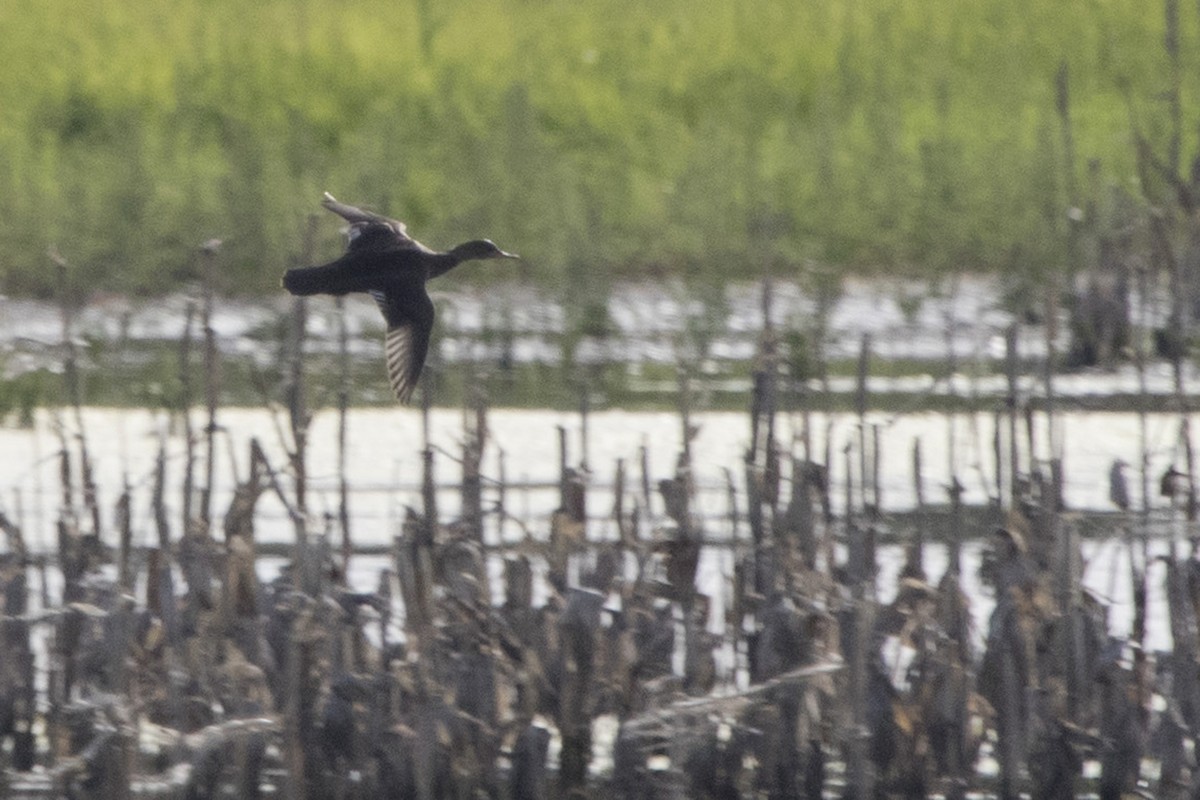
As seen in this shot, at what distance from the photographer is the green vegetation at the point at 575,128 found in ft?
39.7

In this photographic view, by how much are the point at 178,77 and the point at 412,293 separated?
1023 cm

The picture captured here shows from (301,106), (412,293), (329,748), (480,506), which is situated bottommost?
(329,748)

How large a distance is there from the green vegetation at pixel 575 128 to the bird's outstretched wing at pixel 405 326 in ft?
20.4

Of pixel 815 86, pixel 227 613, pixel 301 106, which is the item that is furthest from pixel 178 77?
pixel 227 613

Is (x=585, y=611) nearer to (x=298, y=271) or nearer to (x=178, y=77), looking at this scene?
(x=298, y=271)

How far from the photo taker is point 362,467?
8.85 metres

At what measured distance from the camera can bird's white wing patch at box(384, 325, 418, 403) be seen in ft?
16.2

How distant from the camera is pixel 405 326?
506cm

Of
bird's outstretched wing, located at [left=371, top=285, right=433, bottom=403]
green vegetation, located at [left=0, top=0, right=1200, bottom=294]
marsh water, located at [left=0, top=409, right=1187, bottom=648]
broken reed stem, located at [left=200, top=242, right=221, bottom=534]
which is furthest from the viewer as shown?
green vegetation, located at [left=0, top=0, right=1200, bottom=294]

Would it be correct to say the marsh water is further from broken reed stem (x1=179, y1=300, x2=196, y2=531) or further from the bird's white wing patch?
the bird's white wing patch

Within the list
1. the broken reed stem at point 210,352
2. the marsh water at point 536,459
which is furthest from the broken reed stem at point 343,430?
the marsh water at point 536,459

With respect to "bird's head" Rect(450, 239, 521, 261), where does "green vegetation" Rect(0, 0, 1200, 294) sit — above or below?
above

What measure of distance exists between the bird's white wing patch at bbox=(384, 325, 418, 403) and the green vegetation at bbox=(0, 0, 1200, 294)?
6207 millimetres

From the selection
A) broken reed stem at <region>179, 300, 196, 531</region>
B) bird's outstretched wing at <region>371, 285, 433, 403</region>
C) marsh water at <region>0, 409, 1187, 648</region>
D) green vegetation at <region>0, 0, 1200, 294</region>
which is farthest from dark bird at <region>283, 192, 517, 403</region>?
green vegetation at <region>0, 0, 1200, 294</region>
